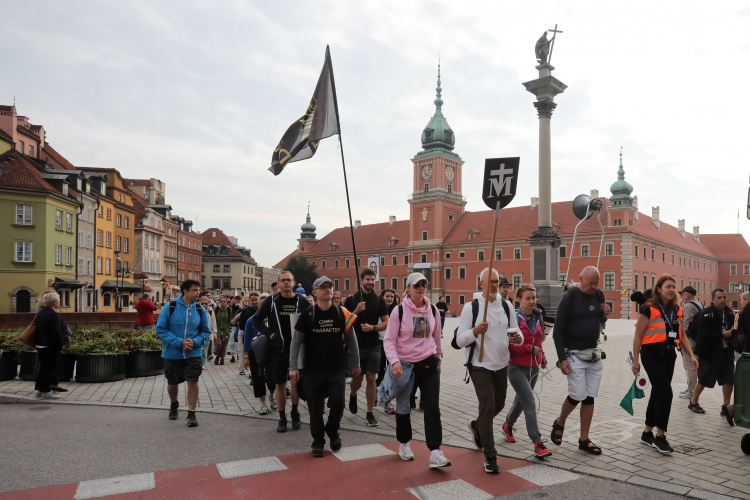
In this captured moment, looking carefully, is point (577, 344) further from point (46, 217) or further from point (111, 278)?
point (111, 278)

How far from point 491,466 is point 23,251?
4255 cm

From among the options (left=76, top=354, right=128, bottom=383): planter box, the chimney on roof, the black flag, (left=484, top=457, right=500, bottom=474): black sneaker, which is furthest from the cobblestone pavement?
the chimney on roof

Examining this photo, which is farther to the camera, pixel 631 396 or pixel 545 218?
pixel 545 218

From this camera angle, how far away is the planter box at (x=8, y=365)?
425 inches

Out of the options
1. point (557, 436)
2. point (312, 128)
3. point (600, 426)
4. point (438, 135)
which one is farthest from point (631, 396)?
point (438, 135)

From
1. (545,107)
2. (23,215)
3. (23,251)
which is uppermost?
(545,107)

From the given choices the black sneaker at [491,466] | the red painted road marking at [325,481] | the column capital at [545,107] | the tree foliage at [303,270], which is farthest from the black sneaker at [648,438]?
the tree foliage at [303,270]

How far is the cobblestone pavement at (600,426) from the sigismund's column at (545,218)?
541 inches

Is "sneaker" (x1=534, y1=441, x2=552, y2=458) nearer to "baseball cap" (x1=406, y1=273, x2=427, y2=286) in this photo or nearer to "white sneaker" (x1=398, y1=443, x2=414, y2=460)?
"white sneaker" (x1=398, y1=443, x2=414, y2=460)

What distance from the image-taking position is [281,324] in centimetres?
730

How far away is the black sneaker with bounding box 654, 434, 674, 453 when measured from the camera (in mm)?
5930

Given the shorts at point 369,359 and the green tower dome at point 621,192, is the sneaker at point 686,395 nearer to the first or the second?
the shorts at point 369,359

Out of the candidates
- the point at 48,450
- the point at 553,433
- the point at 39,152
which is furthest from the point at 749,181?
the point at 39,152

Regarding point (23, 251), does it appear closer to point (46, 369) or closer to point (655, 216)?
point (46, 369)
